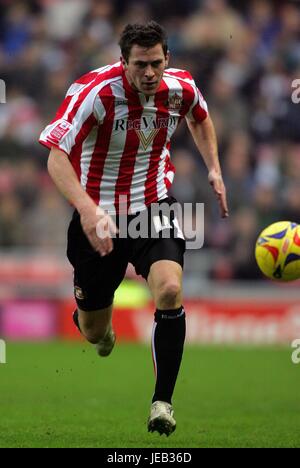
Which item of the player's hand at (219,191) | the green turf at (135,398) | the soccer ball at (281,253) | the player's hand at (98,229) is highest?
the player's hand at (219,191)

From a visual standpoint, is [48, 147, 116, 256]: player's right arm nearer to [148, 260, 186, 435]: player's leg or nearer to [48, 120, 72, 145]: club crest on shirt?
[48, 120, 72, 145]: club crest on shirt

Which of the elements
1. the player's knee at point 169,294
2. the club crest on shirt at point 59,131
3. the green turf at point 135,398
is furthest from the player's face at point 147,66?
the green turf at point 135,398

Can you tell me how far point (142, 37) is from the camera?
5922 millimetres

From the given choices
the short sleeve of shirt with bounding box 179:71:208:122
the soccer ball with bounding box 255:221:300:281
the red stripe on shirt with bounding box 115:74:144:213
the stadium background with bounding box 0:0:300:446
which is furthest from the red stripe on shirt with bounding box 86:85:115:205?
the stadium background with bounding box 0:0:300:446

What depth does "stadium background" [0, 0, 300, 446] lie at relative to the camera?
13734 mm

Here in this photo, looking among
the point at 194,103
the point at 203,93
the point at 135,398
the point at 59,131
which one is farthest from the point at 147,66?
the point at 203,93

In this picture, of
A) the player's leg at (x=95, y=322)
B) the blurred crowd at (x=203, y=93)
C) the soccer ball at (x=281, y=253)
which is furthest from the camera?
the blurred crowd at (x=203, y=93)

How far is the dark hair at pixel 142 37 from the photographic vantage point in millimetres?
5918

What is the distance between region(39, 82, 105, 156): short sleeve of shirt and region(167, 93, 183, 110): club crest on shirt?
49cm

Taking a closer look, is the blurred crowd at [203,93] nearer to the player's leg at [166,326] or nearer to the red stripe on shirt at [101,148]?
the red stripe on shirt at [101,148]

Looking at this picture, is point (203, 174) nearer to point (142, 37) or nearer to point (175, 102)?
point (175, 102)

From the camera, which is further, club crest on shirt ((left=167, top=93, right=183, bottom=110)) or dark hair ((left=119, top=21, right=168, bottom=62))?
club crest on shirt ((left=167, top=93, right=183, bottom=110))
